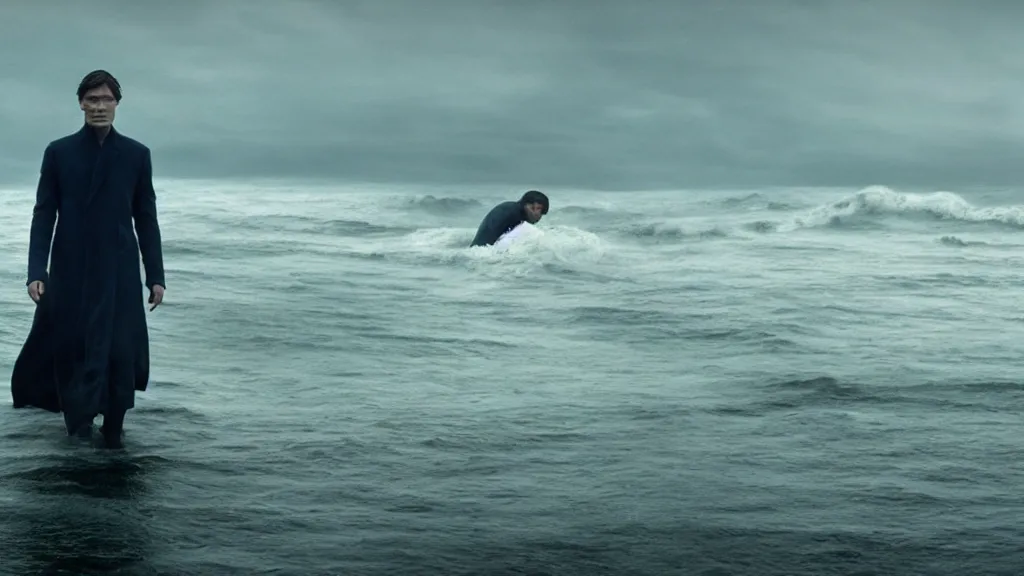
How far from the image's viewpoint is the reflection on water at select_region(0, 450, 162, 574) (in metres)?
5.28

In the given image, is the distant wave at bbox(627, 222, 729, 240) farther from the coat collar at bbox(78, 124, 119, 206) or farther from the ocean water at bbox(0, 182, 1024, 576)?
the coat collar at bbox(78, 124, 119, 206)

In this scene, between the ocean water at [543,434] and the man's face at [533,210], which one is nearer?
the ocean water at [543,434]

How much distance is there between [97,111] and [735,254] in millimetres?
17579

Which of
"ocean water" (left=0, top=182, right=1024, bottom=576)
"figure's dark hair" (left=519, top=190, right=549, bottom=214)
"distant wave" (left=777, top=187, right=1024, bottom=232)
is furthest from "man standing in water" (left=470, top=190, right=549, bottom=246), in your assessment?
"distant wave" (left=777, top=187, right=1024, bottom=232)

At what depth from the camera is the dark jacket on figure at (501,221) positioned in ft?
68.5

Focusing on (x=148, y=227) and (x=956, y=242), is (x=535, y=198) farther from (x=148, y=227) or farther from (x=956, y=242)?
(x=148, y=227)

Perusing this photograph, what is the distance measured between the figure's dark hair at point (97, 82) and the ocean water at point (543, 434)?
177 centimetres

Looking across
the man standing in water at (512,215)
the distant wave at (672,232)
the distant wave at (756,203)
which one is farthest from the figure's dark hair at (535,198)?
the distant wave at (756,203)

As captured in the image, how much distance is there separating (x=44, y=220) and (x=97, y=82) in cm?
77

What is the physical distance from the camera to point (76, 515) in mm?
5938

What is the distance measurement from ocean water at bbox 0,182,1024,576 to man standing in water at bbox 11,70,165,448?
317mm

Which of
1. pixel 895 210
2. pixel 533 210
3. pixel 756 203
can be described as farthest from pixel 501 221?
pixel 756 203

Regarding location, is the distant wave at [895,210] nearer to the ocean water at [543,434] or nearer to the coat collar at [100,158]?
the ocean water at [543,434]

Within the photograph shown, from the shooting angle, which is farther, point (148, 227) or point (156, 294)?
point (148, 227)
